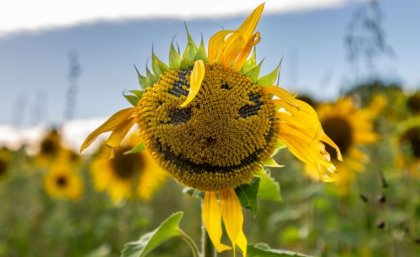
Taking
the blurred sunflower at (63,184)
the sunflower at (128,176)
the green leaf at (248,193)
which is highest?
the green leaf at (248,193)

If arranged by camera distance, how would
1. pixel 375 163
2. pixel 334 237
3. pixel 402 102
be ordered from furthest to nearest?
pixel 402 102
pixel 375 163
pixel 334 237

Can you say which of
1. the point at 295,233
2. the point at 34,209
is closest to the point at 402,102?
the point at 295,233

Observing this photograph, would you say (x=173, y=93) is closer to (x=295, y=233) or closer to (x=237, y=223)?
(x=237, y=223)

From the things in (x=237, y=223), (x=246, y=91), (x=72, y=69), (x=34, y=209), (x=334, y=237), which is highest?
(x=246, y=91)

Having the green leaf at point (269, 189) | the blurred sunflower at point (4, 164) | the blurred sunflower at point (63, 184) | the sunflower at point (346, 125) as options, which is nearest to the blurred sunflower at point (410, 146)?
the sunflower at point (346, 125)

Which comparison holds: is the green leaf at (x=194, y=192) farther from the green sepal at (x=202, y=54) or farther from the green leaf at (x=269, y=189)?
the green sepal at (x=202, y=54)

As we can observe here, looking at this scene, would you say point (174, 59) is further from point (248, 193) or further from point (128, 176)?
point (128, 176)

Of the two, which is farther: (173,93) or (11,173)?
(11,173)
